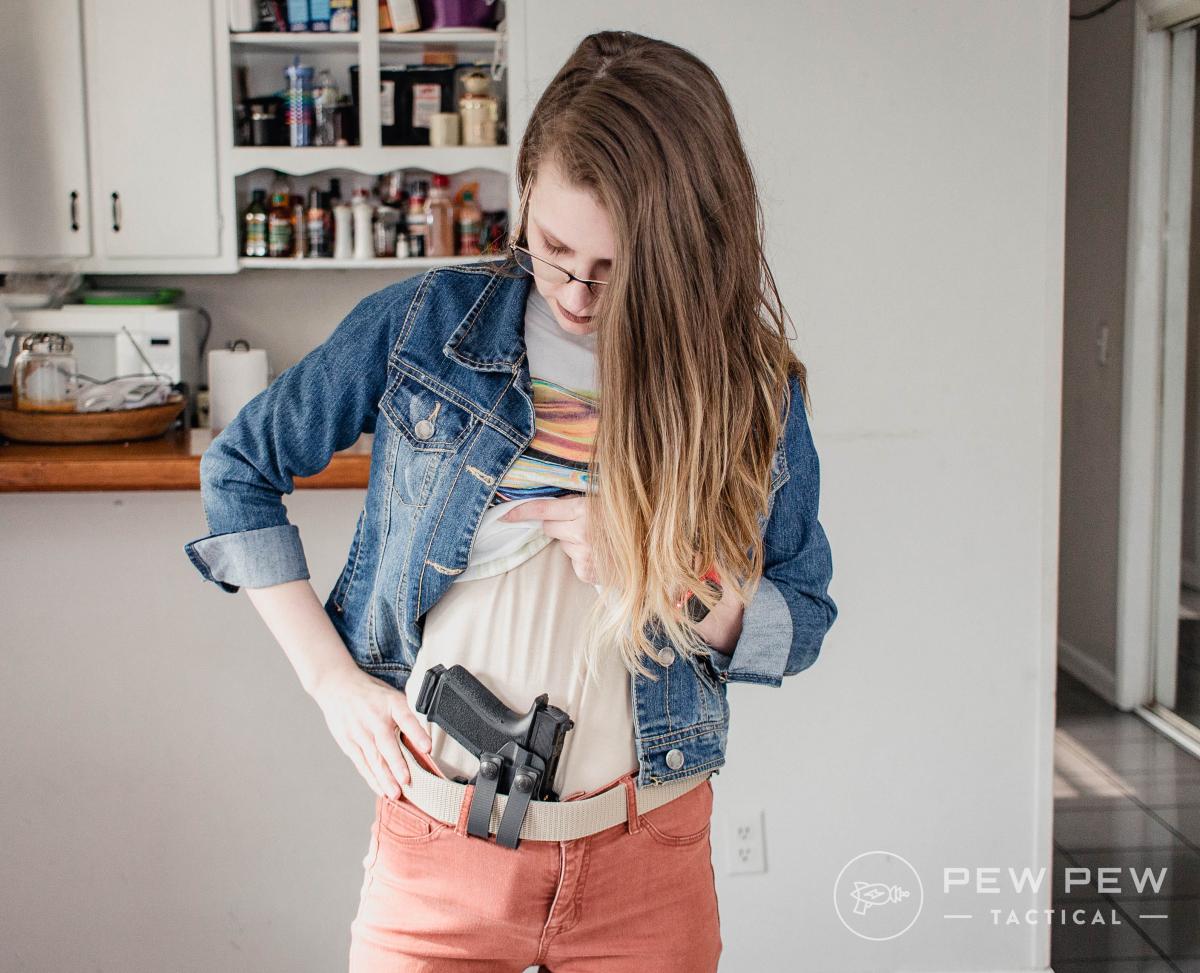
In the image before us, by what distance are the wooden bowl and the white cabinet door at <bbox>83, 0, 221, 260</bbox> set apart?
957 millimetres

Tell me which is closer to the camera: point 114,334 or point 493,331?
point 493,331

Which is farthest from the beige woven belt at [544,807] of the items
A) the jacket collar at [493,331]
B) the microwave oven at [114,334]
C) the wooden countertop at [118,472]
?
the microwave oven at [114,334]

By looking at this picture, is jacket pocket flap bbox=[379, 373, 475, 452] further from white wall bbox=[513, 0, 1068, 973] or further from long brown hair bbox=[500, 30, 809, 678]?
white wall bbox=[513, 0, 1068, 973]

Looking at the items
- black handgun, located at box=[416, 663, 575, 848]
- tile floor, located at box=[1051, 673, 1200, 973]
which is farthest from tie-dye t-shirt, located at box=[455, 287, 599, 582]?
tile floor, located at box=[1051, 673, 1200, 973]

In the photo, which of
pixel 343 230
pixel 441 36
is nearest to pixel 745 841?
pixel 343 230

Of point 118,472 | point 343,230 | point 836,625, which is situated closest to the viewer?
point 118,472

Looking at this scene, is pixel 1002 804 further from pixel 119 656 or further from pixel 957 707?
pixel 119 656

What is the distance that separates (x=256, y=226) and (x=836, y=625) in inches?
77.5

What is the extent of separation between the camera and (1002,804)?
2094 mm

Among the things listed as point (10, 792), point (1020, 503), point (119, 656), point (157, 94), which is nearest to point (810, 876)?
point (1020, 503)

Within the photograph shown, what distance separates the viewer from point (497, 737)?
101 cm

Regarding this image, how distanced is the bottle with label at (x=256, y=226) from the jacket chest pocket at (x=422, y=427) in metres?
2.28

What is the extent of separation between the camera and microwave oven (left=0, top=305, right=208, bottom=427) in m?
2.88

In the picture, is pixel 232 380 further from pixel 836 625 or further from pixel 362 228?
pixel 836 625
